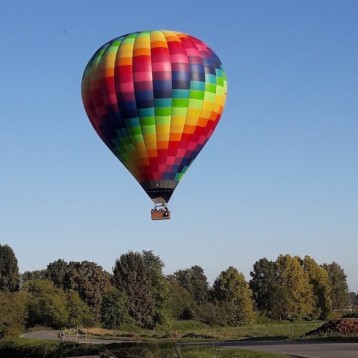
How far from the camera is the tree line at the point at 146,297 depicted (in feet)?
286

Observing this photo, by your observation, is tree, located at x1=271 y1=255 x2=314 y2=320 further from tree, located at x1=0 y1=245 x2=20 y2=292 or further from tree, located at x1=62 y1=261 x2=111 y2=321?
tree, located at x1=0 y1=245 x2=20 y2=292

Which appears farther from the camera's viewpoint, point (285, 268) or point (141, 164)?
point (285, 268)

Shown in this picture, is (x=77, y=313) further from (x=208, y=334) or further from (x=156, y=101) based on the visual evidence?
(x=156, y=101)

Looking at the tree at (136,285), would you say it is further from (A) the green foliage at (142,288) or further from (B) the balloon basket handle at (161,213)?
(B) the balloon basket handle at (161,213)

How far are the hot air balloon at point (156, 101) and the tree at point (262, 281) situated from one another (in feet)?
243

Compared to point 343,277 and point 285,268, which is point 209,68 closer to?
point 285,268

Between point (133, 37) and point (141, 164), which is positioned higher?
point (133, 37)

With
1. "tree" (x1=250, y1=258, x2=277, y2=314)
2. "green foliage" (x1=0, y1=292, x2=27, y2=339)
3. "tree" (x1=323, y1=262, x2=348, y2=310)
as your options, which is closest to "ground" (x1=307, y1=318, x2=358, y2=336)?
"green foliage" (x1=0, y1=292, x2=27, y2=339)

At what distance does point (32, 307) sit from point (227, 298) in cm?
2655

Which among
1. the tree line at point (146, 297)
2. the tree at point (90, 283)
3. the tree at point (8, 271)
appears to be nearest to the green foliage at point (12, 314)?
the tree line at point (146, 297)

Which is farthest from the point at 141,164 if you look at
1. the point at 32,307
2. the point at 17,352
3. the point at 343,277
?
the point at 343,277

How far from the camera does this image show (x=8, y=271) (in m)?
115

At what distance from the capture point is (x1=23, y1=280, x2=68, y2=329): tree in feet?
279

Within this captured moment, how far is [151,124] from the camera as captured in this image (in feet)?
120
